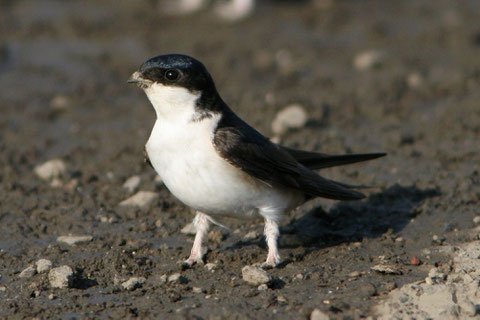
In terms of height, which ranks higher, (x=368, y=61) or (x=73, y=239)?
(x=368, y=61)

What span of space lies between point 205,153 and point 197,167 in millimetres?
107

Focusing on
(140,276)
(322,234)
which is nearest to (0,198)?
(140,276)

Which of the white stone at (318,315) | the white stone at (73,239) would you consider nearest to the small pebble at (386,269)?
the white stone at (318,315)

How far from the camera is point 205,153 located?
566cm

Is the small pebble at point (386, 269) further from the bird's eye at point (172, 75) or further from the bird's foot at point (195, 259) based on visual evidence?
the bird's eye at point (172, 75)

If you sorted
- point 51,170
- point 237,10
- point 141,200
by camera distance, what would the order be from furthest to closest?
1. point 237,10
2. point 51,170
3. point 141,200

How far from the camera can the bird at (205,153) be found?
5.69 metres

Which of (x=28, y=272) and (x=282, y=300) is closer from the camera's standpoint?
(x=282, y=300)

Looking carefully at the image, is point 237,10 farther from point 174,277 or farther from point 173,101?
point 174,277

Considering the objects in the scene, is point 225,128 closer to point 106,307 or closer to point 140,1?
point 106,307

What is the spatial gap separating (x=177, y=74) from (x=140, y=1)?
321 inches

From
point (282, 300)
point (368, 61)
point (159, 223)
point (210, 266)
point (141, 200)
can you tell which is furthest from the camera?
point (368, 61)

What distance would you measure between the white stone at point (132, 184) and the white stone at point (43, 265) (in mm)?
1738

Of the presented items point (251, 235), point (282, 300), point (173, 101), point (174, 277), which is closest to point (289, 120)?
point (251, 235)
